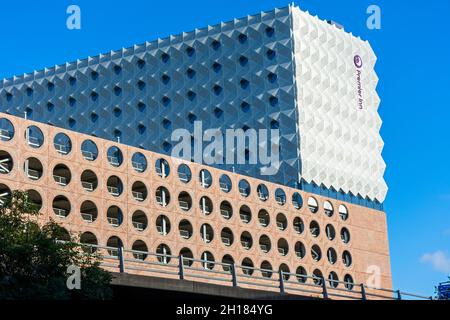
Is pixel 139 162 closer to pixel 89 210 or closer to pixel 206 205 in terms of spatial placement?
pixel 89 210

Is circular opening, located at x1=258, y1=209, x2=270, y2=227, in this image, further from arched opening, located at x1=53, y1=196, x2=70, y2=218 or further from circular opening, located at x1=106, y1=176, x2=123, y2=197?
arched opening, located at x1=53, y1=196, x2=70, y2=218

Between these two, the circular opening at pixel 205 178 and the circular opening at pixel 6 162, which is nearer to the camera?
the circular opening at pixel 6 162

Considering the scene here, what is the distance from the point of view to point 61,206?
7719 cm

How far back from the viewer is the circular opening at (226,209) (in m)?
88.4

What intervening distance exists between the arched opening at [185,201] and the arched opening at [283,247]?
1245cm

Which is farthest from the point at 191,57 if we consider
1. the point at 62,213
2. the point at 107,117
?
the point at 62,213

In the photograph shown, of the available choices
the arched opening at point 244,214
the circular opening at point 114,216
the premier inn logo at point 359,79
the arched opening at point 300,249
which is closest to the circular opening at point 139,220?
the circular opening at point 114,216

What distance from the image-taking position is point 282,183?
336ft

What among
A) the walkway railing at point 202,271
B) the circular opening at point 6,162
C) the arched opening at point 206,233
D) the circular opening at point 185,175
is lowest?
the walkway railing at point 202,271

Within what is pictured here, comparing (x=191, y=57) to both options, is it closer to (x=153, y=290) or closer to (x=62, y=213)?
(x=62, y=213)

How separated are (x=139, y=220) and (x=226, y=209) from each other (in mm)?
10452

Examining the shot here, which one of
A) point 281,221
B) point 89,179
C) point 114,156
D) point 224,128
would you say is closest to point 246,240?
point 281,221

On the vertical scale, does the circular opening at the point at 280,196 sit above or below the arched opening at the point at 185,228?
above

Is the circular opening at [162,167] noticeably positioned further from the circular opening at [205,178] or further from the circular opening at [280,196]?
the circular opening at [280,196]
